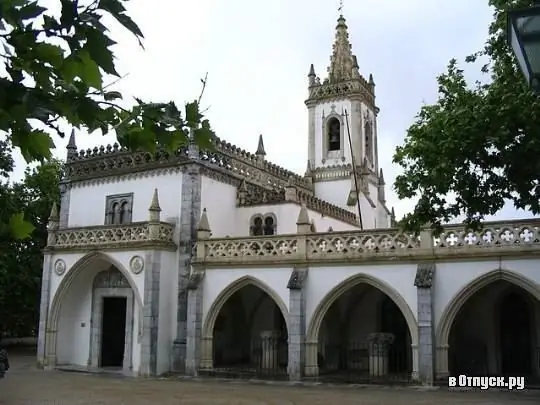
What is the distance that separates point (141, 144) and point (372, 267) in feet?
53.7

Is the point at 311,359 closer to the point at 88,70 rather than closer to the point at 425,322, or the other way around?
the point at 425,322

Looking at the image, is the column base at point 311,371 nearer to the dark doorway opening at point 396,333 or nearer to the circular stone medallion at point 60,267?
the dark doorway opening at point 396,333

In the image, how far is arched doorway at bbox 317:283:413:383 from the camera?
71.7 feet

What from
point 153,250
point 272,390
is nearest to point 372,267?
point 272,390

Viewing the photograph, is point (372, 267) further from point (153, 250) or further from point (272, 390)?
point (153, 250)

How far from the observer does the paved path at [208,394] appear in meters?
14.6

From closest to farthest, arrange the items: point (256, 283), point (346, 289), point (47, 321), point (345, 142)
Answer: point (346, 289)
point (256, 283)
point (47, 321)
point (345, 142)

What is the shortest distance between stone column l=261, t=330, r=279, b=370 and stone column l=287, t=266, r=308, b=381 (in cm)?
162

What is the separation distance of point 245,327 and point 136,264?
4.98m

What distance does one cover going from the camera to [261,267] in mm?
20500

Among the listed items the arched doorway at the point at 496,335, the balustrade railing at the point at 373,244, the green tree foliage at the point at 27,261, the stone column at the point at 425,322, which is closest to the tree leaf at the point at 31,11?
the balustrade railing at the point at 373,244

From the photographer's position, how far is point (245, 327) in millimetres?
24094

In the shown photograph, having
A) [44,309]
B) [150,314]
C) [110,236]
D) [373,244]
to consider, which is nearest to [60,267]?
[44,309]

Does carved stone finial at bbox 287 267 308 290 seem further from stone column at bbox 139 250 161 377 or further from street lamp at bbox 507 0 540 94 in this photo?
street lamp at bbox 507 0 540 94
